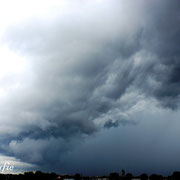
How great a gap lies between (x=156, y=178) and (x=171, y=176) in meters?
14.2

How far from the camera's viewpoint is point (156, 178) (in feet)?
655

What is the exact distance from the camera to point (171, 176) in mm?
191000
